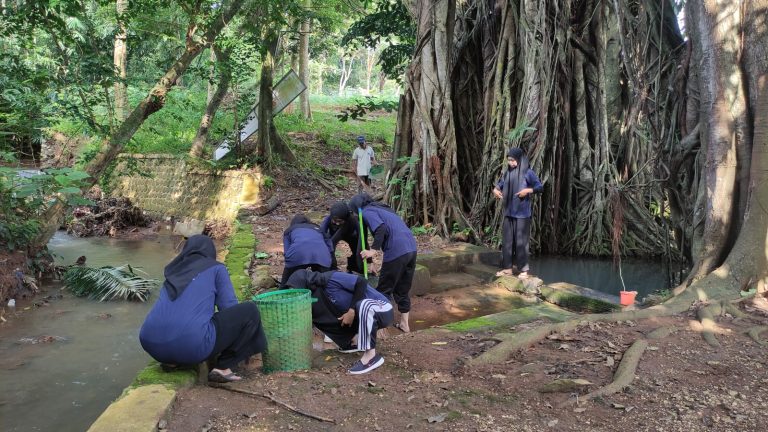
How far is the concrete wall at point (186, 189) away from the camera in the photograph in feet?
44.2

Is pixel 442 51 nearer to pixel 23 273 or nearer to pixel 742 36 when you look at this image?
pixel 742 36

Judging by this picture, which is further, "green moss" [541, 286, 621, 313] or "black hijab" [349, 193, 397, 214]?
"green moss" [541, 286, 621, 313]

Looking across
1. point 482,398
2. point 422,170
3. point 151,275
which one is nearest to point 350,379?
point 482,398

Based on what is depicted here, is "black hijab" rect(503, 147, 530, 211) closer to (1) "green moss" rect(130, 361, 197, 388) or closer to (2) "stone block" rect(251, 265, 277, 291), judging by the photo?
(2) "stone block" rect(251, 265, 277, 291)

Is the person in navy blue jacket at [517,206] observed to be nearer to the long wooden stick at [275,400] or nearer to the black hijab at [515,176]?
the black hijab at [515,176]

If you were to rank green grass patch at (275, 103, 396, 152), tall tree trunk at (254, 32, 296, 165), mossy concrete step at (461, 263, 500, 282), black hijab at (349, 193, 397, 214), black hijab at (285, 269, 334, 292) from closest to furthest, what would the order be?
1. black hijab at (285, 269, 334, 292)
2. black hijab at (349, 193, 397, 214)
3. mossy concrete step at (461, 263, 500, 282)
4. tall tree trunk at (254, 32, 296, 165)
5. green grass patch at (275, 103, 396, 152)

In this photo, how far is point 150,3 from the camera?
9.48 meters

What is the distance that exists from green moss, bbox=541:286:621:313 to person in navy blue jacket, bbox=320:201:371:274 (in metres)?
2.23

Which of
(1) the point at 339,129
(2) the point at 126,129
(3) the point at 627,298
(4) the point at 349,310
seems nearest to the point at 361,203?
(4) the point at 349,310

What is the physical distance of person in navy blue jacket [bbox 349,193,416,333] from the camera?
5.16 metres

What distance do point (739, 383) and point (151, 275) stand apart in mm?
8951

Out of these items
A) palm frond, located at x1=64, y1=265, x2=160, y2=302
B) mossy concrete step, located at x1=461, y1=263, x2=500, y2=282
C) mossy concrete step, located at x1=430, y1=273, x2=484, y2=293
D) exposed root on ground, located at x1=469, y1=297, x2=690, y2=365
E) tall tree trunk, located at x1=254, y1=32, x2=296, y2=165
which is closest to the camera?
exposed root on ground, located at x1=469, y1=297, x2=690, y2=365

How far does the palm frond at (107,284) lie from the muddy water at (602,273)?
5856 millimetres

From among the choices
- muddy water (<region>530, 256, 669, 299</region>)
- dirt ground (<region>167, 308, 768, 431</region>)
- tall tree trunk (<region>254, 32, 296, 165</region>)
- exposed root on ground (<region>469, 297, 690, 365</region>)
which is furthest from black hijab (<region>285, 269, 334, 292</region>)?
tall tree trunk (<region>254, 32, 296, 165</region>)
